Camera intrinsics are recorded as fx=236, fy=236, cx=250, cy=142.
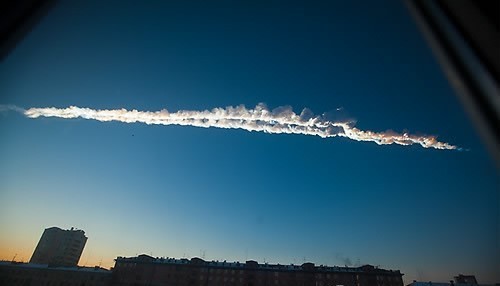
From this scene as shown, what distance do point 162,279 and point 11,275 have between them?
40167 millimetres

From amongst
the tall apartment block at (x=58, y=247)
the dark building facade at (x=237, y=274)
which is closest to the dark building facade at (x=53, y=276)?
the dark building facade at (x=237, y=274)

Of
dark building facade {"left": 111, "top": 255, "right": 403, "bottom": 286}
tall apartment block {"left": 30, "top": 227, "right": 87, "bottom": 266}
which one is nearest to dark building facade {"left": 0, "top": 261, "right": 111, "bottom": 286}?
dark building facade {"left": 111, "top": 255, "right": 403, "bottom": 286}

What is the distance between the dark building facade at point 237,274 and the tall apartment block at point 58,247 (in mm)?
52437

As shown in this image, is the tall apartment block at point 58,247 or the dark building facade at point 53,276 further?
the tall apartment block at point 58,247

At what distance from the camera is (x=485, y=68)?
0.78 m

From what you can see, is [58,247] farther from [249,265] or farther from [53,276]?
[249,265]

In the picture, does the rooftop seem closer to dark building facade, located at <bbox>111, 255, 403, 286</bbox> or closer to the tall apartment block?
dark building facade, located at <bbox>111, 255, 403, 286</bbox>

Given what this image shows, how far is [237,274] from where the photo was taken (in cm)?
5866

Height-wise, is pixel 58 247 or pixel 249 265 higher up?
pixel 58 247

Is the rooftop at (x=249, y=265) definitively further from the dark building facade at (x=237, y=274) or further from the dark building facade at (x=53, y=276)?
the dark building facade at (x=53, y=276)

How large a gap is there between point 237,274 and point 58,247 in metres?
81.8

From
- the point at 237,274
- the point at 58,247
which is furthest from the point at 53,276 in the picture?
the point at 237,274

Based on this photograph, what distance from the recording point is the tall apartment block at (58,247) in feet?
301

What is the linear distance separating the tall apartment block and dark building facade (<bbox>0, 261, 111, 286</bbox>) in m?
33.9
